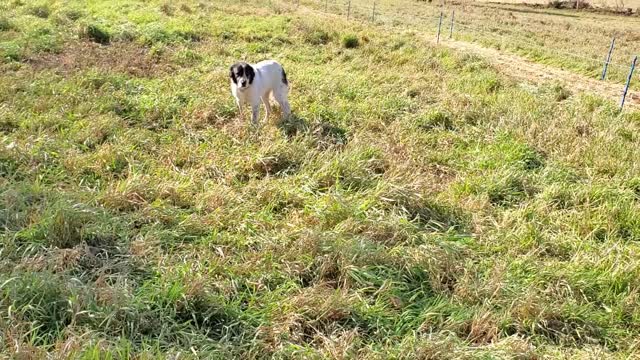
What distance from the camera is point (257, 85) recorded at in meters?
6.55

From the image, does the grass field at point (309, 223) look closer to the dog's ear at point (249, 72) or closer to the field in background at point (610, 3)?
the dog's ear at point (249, 72)

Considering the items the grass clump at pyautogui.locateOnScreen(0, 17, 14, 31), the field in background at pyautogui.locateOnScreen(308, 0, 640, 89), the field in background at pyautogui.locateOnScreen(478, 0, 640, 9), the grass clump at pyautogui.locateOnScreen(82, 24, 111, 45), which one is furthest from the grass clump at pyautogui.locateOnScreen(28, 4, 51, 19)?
the field in background at pyautogui.locateOnScreen(478, 0, 640, 9)

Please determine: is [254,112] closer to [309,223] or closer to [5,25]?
[309,223]

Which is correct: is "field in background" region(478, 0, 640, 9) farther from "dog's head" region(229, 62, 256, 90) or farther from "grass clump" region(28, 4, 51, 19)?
"dog's head" region(229, 62, 256, 90)

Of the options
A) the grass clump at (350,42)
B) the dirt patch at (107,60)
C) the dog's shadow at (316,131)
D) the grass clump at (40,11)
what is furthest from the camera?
the grass clump at (40,11)

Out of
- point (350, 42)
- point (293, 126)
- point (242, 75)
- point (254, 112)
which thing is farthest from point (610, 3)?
point (242, 75)

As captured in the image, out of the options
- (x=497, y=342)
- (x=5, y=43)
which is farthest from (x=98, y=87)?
(x=497, y=342)

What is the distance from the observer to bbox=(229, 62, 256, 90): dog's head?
6332mm

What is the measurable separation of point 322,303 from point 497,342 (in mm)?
1039

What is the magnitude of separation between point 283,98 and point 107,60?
379 centimetres

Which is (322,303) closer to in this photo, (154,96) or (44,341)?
(44,341)

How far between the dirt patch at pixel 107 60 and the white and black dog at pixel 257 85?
2.51 meters

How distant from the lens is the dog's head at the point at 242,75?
6.33 meters

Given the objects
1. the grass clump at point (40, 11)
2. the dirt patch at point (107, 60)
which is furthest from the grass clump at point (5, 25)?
the grass clump at point (40, 11)
